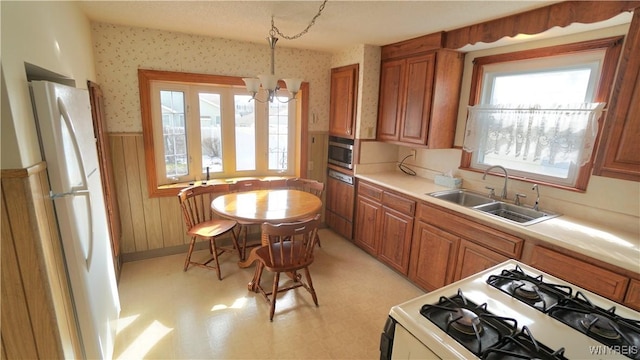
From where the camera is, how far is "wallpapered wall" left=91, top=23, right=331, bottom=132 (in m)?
2.77

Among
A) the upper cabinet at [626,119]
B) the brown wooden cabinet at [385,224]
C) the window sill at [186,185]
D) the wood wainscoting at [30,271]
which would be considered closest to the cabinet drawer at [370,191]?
the brown wooden cabinet at [385,224]

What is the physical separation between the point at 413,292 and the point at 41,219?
2729mm

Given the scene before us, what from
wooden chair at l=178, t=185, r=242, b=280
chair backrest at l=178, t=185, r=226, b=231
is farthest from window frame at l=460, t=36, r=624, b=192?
chair backrest at l=178, t=185, r=226, b=231

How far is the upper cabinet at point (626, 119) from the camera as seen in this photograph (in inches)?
61.6

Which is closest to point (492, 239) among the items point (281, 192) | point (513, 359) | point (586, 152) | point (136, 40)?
point (586, 152)

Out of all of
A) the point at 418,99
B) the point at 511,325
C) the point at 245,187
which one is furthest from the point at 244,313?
the point at 418,99

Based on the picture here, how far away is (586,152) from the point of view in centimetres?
212

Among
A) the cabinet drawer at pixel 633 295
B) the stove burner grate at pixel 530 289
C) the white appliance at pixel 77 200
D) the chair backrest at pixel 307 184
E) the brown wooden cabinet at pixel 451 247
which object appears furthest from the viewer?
the chair backrest at pixel 307 184

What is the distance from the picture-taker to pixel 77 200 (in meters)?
1.45

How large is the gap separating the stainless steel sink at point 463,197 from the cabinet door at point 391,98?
828mm

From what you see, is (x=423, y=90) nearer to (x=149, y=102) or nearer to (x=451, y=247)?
(x=451, y=247)

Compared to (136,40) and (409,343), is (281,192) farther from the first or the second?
(409,343)

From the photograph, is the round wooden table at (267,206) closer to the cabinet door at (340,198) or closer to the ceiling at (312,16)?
the cabinet door at (340,198)

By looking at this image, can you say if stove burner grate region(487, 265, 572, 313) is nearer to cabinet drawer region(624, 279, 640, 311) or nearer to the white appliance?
cabinet drawer region(624, 279, 640, 311)
